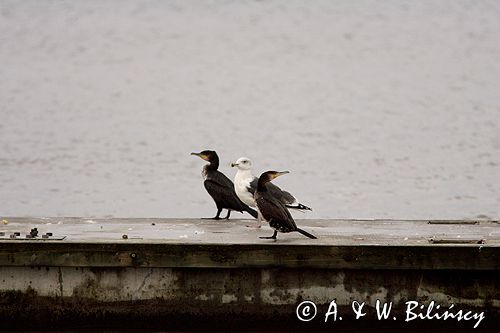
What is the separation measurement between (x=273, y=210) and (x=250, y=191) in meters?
1.47

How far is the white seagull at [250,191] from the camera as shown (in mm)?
12398

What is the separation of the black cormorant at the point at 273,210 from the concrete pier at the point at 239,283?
0.31 m

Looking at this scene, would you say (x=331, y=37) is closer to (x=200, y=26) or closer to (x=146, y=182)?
(x=200, y=26)

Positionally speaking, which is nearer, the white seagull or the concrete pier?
the concrete pier

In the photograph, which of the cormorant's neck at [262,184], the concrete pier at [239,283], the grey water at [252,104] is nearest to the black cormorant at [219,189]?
the cormorant's neck at [262,184]

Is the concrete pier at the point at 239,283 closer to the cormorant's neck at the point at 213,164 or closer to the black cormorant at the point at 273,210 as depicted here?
the black cormorant at the point at 273,210

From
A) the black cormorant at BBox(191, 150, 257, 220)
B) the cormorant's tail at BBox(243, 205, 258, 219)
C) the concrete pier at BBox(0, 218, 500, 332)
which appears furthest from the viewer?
the black cormorant at BBox(191, 150, 257, 220)

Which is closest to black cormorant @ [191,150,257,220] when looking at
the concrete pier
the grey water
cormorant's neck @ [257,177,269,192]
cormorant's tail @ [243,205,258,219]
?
cormorant's tail @ [243,205,258,219]

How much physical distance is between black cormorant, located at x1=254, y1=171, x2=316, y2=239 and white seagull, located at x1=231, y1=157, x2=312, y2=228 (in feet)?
2.00

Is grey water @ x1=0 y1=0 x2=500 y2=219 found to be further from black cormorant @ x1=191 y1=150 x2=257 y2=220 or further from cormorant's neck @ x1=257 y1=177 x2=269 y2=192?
cormorant's neck @ x1=257 y1=177 x2=269 y2=192

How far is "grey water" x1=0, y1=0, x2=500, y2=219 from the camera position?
2578 centimetres

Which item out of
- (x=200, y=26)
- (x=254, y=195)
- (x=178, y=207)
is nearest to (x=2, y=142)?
(x=178, y=207)

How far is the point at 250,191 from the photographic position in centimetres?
1263

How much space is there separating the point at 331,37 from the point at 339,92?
12.6m
